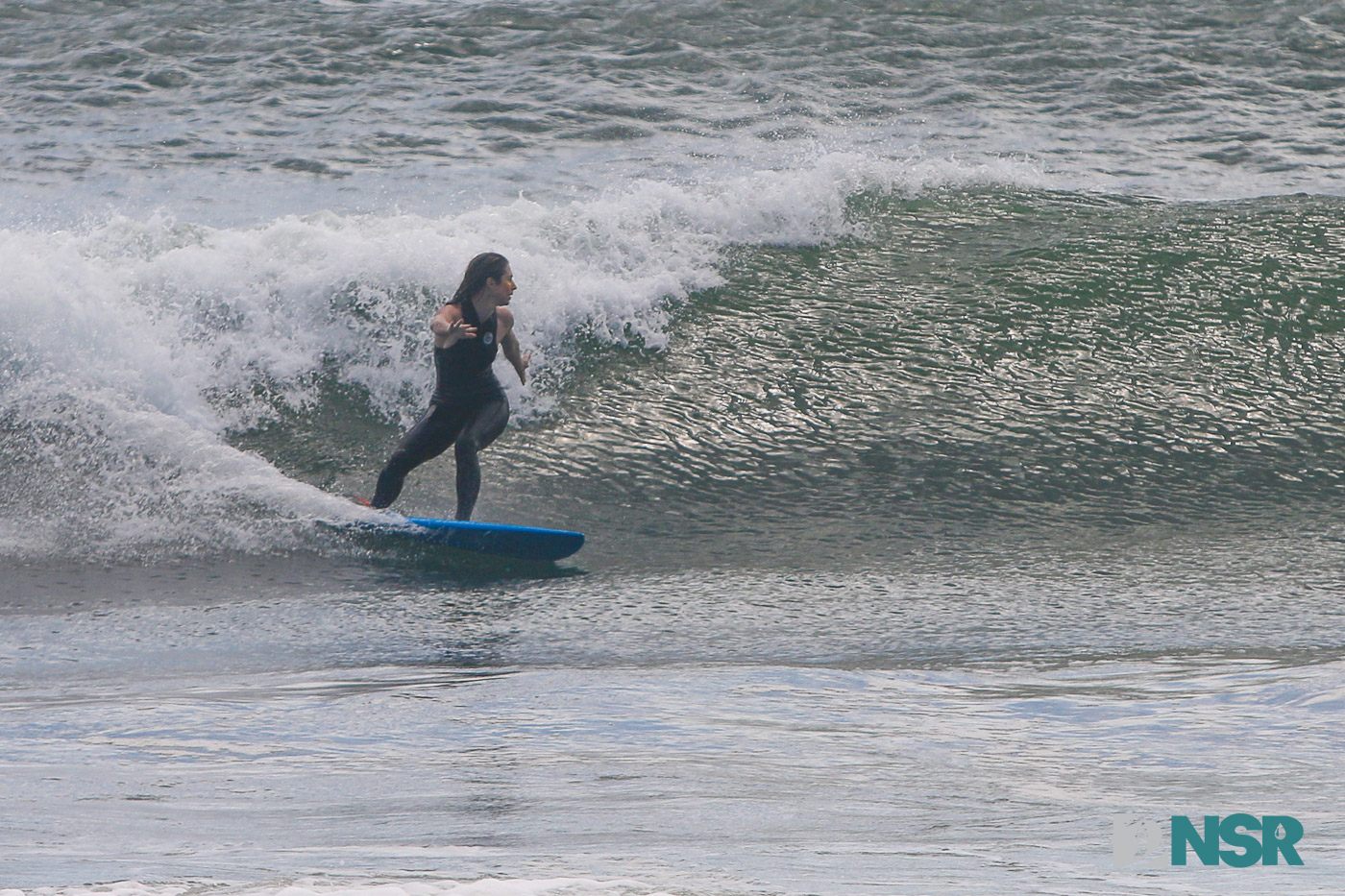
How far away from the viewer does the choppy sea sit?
3.12m

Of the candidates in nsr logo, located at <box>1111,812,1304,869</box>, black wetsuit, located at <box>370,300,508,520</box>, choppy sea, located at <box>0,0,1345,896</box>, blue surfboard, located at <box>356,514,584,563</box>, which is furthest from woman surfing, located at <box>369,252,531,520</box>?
nsr logo, located at <box>1111,812,1304,869</box>

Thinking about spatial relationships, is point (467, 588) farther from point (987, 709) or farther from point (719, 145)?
point (719, 145)

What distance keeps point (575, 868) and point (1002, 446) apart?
5.36m

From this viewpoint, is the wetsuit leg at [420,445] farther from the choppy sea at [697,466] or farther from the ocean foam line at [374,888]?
the ocean foam line at [374,888]

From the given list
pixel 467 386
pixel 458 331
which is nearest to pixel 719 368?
pixel 467 386

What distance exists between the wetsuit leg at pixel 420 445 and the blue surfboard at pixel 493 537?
26 cm

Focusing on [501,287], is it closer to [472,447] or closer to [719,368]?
[472,447]

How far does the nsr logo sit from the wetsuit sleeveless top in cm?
411

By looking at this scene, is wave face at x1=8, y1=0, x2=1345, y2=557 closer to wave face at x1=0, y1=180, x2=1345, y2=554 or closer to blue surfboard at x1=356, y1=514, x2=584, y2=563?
wave face at x1=0, y1=180, x2=1345, y2=554

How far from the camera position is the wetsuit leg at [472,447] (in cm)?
648

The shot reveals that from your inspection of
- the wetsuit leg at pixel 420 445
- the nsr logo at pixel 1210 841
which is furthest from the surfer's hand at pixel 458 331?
the nsr logo at pixel 1210 841

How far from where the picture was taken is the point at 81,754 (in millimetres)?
3625

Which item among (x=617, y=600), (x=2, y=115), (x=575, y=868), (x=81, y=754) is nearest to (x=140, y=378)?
(x=617, y=600)

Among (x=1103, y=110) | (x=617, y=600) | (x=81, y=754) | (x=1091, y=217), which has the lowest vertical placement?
(x=617, y=600)
